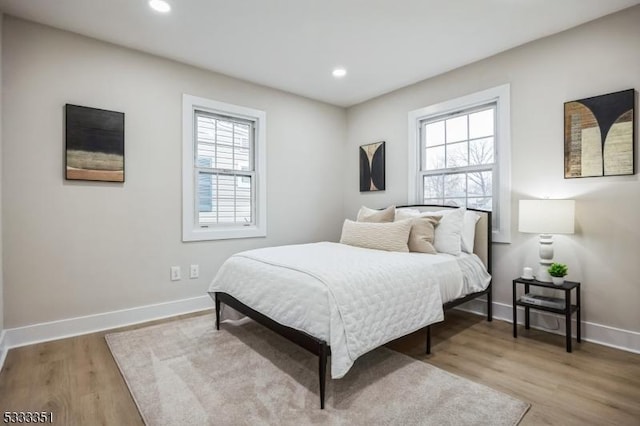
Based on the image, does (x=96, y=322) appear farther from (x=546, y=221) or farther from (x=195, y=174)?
(x=546, y=221)

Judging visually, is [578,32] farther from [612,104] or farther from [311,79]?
[311,79]

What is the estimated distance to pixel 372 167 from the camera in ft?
14.4

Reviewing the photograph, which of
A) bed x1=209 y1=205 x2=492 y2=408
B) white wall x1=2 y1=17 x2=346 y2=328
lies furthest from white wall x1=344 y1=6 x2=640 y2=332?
white wall x1=2 y1=17 x2=346 y2=328

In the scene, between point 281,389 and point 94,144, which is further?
point 94,144

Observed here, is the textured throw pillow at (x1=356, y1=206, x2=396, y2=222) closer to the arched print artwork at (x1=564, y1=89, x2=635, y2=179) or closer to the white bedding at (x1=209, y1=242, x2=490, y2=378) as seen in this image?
the white bedding at (x1=209, y1=242, x2=490, y2=378)

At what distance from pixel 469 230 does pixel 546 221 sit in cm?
66

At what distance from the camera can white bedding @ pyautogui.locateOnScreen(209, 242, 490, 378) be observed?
1.78 metres

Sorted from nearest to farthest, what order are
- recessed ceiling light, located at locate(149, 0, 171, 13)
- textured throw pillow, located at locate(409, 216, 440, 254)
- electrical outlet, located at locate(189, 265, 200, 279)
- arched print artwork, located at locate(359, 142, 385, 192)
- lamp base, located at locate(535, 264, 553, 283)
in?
recessed ceiling light, located at locate(149, 0, 171, 13) → lamp base, located at locate(535, 264, 553, 283) → textured throw pillow, located at locate(409, 216, 440, 254) → electrical outlet, located at locate(189, 265, 200, 279) → arched print artwork, located at locate(359, 142, 385, 192)

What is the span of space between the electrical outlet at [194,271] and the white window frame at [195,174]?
0.30 meters

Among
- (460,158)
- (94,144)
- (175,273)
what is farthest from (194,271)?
(460,158)

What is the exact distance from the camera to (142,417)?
165 cm

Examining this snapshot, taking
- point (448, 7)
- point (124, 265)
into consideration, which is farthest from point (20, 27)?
point (448, 7)

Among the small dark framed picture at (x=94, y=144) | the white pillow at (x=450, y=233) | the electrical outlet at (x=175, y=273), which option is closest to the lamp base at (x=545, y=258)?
the white pillow at (x=450, y=233)

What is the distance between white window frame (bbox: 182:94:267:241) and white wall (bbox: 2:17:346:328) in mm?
76
